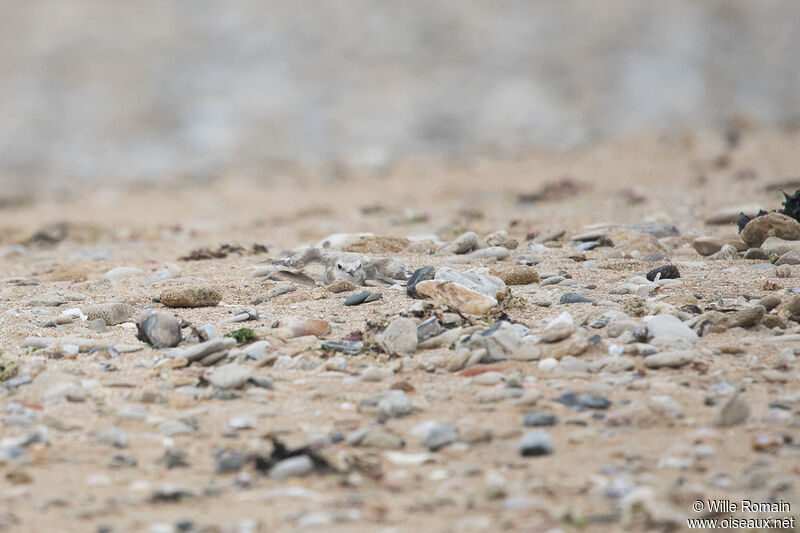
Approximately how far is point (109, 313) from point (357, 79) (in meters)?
15.9

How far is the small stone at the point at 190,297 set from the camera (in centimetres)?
479

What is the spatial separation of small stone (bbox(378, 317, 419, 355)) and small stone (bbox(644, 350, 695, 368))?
102cm

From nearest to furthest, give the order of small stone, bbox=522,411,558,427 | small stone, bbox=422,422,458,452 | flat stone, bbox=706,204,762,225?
small stone, bbox=422,422,458,452 → small stone, bbox=522,411,558,427 → flat stone, bbox=706,204,762,225

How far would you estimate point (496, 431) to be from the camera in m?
2.92

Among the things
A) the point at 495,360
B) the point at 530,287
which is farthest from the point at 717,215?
the point at 495,360

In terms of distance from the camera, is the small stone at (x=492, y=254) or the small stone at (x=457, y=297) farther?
the small stone at (x=492, y=254)

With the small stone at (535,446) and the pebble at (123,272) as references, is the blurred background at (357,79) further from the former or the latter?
the small stone at (535,446)

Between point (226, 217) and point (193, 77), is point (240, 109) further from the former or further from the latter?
point (226, 217)

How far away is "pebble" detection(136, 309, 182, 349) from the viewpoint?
4.01 meters

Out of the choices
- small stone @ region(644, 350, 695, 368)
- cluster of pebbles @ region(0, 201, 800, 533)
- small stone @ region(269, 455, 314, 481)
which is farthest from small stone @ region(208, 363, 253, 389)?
small stone @ region(644, 350, 695, 368)

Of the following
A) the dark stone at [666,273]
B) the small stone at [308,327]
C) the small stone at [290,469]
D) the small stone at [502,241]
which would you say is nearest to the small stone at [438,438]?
the small stone at [290,469]

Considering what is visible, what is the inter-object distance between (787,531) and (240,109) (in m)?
17.9

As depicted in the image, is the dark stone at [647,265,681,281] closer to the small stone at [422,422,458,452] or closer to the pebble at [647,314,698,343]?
the pebble at [647,314,698,343]

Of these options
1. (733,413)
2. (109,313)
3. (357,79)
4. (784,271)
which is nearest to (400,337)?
(733,413)
